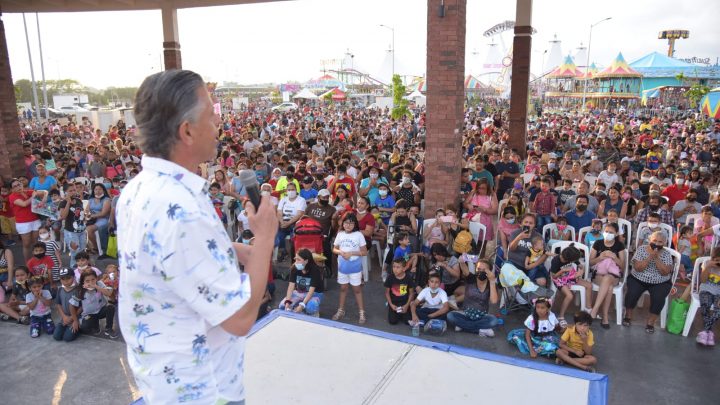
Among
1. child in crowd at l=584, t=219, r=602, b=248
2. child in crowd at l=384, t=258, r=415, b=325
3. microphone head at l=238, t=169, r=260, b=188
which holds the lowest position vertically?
child in crowd at l=384, t=258, r=415, b=325

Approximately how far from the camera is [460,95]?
7109mm

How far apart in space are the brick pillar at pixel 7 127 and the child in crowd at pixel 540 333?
32.0ft

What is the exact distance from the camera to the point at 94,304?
5551mm

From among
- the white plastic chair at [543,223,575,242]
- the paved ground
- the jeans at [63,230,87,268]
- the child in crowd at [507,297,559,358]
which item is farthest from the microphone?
the jeans at [63,230,87,268]

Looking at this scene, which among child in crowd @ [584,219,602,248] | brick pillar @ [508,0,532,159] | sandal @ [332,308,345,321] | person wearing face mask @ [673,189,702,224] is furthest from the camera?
brick pillar @ [508,0,532,159]

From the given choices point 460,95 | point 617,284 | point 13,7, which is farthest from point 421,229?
point 13,7

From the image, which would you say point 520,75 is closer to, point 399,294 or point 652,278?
point 652,278

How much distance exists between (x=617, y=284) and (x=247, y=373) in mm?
4562

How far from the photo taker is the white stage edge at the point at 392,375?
8.95 feet

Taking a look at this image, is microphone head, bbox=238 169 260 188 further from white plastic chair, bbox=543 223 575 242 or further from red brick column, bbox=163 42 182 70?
red brick column, bbox=163 42 182 70

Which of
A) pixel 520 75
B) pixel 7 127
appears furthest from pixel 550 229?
pixel 7 127

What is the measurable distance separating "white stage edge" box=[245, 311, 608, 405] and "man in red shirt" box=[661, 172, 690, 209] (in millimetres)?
6064

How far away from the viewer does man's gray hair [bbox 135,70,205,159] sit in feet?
3.95

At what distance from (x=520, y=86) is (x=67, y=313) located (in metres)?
11.1
